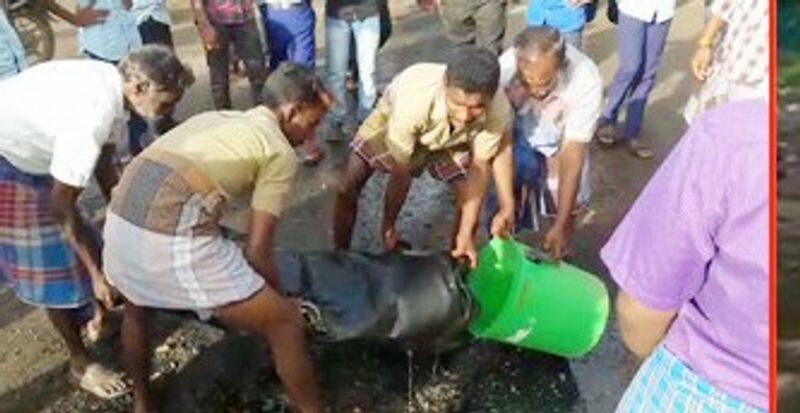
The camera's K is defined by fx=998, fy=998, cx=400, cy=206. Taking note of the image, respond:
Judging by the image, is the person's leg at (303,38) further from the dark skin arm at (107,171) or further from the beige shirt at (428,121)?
the dark skin arm at (107,171)

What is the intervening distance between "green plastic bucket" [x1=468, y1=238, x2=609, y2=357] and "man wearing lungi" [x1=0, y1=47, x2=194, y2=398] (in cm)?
123

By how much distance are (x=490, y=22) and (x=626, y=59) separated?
0.73m

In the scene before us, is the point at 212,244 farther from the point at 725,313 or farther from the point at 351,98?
the point at 351,98

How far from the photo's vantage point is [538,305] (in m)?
3.31

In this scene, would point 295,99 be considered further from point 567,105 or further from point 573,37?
point 573,37

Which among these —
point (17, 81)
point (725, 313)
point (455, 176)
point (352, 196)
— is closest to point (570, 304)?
point (455, 176)

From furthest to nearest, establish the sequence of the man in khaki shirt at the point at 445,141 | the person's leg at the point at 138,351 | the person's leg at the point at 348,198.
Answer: the person's leg at the point at 348,198 < the man in khaki shirt at the point at 445,141 < the person's leg at the point at 138,351

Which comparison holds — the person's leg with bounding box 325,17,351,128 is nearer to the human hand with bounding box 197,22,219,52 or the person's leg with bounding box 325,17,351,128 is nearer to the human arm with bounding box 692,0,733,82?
the human hand with bounding box 197,22,219,52

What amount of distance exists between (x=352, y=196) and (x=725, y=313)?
2.33m

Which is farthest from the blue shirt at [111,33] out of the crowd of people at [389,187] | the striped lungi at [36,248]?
the striped lungi at [36,248]

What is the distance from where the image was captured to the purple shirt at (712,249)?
1486mm

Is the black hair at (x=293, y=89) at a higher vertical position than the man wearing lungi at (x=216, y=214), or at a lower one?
higher

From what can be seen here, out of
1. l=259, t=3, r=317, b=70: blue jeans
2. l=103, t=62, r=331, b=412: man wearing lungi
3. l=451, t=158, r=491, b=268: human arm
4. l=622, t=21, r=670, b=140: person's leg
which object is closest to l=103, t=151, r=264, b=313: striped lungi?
l=103, t=62, r=331, b=412: man wearing lungi

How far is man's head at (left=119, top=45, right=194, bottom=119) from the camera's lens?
9.80 ft
